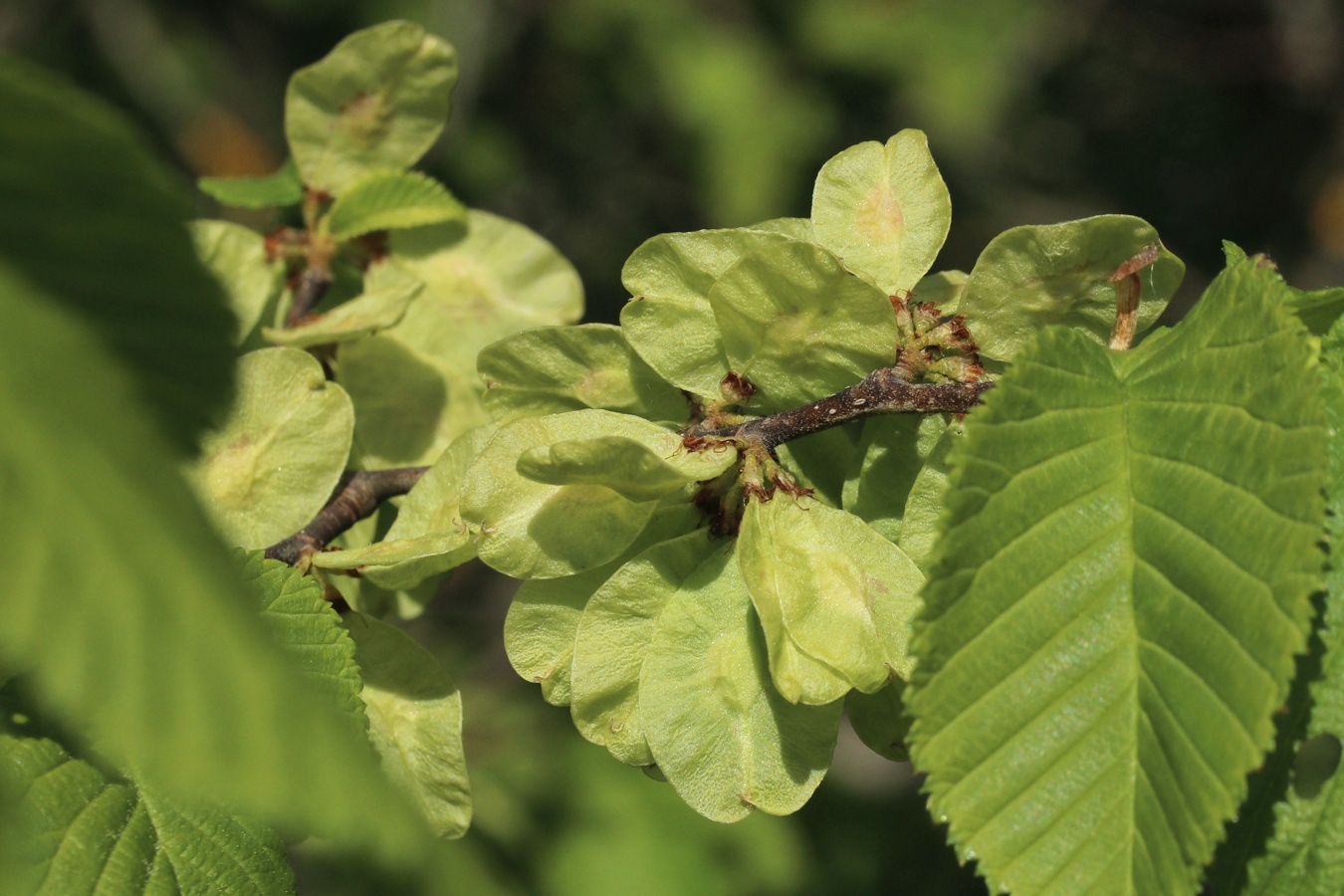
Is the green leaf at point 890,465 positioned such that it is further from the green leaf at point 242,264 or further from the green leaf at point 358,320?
the green leaf at point 242,264

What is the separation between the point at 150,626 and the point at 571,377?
763 mm

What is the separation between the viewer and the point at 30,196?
1.65ft

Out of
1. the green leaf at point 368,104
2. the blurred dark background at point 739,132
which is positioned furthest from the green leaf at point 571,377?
the blurred dark background at point 739,132

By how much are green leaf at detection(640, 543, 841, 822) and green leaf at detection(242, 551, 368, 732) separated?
0.28 metres

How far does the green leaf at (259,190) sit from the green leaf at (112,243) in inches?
39.1

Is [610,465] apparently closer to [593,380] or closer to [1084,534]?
[593,380]

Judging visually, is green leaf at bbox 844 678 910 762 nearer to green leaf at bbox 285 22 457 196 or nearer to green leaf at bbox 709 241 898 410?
green leaf at bbox 709 241 898 410

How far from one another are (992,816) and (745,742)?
0.25 metres

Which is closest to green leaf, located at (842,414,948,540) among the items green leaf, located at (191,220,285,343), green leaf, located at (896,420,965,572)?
green leaf, located at (896,420,965,572)

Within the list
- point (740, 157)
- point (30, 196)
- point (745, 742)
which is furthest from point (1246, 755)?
point (740, 157)

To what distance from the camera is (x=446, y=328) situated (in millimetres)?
1475

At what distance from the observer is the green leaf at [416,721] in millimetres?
1186

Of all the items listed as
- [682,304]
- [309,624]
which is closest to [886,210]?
[682,304]

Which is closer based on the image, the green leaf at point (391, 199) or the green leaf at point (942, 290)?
the green leaf at point (942, 290)
